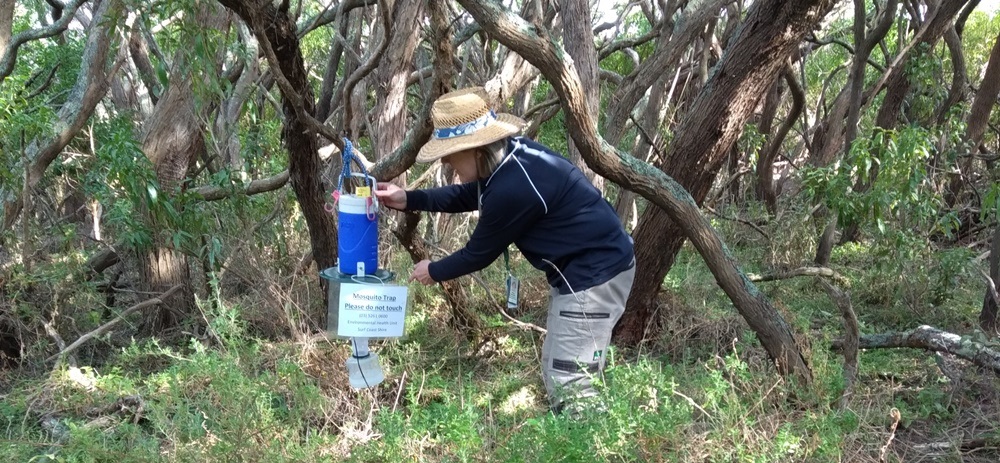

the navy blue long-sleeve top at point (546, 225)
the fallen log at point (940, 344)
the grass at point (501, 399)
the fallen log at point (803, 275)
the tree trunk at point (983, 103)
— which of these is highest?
the tree trunk at point (983, 103)

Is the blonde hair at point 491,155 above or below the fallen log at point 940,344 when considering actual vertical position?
above

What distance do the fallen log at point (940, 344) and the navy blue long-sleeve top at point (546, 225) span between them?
187 centimetres

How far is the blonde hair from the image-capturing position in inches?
126

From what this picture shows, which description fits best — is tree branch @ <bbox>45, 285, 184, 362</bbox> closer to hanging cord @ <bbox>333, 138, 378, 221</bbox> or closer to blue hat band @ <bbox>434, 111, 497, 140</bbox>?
hanging cord @ <bbox>333, 138, 378, 221</bbox>

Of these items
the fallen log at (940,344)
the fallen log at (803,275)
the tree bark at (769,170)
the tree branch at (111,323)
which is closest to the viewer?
the fallen log at (940,344)

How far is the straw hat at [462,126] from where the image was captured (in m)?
3.10

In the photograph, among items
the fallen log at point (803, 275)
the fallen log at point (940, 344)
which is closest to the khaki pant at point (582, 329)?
the fallen log at point (940, 344)

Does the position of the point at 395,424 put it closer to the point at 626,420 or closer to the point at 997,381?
the point at 626,420

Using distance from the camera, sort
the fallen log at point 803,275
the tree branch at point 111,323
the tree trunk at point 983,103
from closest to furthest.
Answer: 1. the tree branch at point 111,323
2. the fallen log at point 803,275
3. the tree trunk at point 983,103

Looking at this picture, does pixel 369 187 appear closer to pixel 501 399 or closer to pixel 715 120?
pixel 501 399

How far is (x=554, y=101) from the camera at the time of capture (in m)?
6.85

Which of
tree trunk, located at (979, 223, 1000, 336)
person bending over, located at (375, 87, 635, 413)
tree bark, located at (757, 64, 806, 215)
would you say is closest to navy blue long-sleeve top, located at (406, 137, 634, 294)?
person bending over, located at (375, 87, 635, 413)

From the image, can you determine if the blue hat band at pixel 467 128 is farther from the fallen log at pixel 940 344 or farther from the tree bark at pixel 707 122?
the fallen log at pixel 940 344

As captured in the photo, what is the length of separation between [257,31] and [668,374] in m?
2.75
